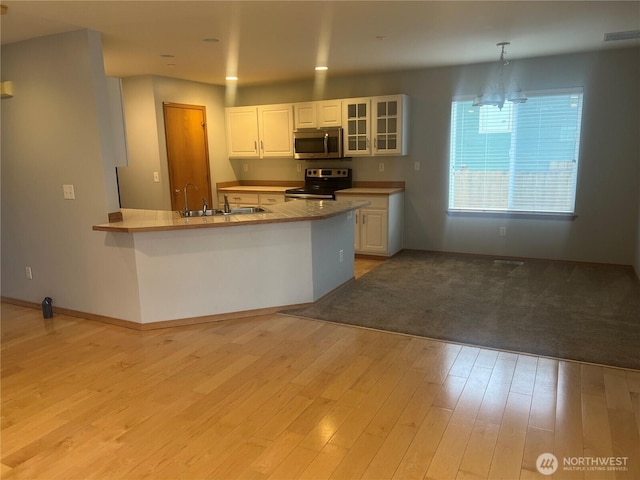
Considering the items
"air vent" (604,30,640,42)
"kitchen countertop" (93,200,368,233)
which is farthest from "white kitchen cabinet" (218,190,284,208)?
"air vent" (604,30,640,42)

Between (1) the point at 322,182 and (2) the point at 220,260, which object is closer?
(2) the point at 220,260

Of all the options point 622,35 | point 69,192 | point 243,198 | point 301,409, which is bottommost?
point 301,409

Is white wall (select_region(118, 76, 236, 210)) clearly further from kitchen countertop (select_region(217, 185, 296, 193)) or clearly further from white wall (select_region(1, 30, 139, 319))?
white wall (select_region(1, 30, 139, 319))

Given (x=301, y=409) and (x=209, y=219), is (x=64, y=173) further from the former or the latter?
(x=301, y=409)

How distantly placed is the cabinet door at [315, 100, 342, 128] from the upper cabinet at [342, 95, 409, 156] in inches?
2.8

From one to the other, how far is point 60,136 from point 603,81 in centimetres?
545

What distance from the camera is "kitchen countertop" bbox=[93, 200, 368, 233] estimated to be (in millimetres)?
3408

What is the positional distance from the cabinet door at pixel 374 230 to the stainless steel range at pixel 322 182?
2.01 ft

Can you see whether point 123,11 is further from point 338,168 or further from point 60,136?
point 338,168

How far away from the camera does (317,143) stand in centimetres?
606

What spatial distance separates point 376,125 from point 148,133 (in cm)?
292

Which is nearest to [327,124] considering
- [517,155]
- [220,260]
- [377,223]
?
[377,223]

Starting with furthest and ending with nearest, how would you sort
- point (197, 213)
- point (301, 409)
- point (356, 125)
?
point (356, 125), point (197, 213), point (301, 409)

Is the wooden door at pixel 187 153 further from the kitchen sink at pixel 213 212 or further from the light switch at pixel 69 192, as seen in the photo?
the light switch at pixel 69 192
